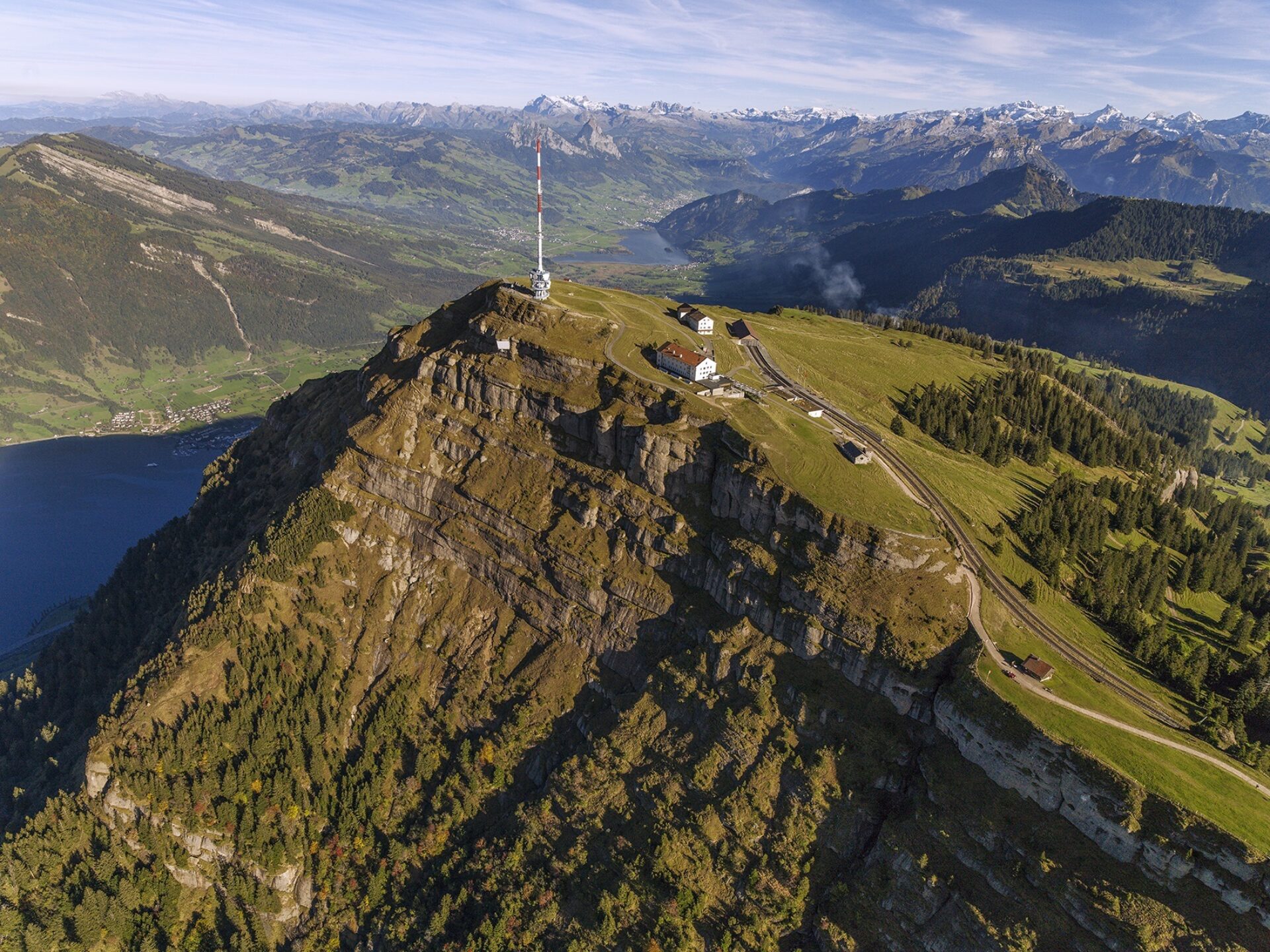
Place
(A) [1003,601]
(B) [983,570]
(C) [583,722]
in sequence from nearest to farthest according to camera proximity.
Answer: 1. (A) [1003,601]
2. (B) [983,570]
3. (C) [583,722]

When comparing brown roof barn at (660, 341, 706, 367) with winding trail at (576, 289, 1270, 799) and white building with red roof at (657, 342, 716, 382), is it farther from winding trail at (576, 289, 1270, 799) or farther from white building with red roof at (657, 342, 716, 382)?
winding trail at (576, 289, 1270, 799)

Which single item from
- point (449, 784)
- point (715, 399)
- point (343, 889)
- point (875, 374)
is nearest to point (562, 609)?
point (449, 784)

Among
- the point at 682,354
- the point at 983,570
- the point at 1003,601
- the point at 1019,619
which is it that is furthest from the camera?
the point at 682,354

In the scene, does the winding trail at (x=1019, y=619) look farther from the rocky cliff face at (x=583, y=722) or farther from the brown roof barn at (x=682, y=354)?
the brown roof barn at (x=682, y=354)

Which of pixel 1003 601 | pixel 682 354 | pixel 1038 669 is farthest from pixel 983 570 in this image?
pixel 682 354

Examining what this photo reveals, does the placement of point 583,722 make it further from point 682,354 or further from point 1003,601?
point 682,354

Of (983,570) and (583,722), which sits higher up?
(983,570)
